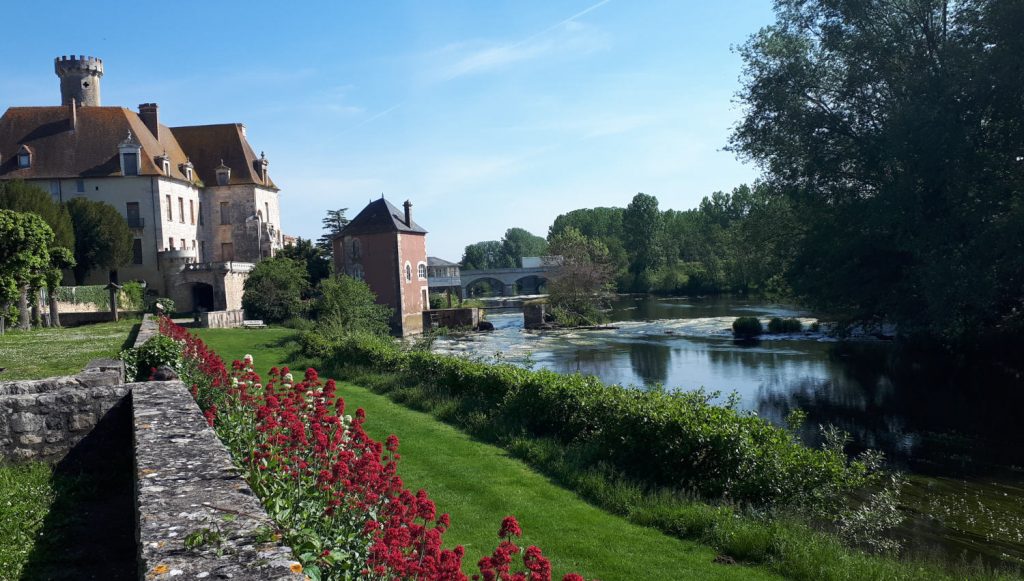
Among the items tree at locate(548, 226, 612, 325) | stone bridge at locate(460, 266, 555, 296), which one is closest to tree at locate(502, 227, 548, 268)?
stone bridge at locate(460, 266, 555, 296)

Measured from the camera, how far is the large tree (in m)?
17.2

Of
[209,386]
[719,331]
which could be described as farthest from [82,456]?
[719,331]

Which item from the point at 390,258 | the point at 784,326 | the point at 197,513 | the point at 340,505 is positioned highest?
the point at 390,258

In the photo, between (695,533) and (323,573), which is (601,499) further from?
(323,573)

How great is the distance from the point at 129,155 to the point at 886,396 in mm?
42785

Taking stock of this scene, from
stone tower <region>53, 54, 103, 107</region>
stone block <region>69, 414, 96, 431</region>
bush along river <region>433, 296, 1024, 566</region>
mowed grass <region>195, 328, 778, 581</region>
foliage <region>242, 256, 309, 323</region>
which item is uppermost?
stone tower <region>53, 54, 103, 107</region>

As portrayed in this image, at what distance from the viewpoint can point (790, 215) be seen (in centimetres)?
2578

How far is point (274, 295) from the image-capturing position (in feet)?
133

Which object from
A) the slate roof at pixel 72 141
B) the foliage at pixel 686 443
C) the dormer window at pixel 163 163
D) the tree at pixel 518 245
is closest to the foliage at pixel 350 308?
the foliage at pixel 686 443

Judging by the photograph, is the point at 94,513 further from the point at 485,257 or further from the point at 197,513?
the point at 485,257

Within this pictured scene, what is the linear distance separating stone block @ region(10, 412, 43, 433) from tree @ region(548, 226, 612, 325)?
39278mm

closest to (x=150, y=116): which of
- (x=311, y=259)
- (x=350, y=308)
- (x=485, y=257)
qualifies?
(x=311, y=259)

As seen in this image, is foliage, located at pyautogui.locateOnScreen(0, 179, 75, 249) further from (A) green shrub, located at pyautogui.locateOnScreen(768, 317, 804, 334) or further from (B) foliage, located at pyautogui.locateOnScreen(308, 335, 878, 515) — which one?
(A) green shrub, located at pyautogui.locateOnScreen(768, 317, 804, 334)

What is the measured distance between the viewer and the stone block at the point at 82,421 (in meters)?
6.45
